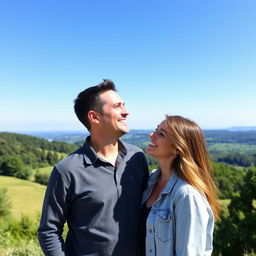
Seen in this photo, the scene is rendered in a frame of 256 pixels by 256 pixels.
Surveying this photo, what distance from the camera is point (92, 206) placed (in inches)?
98.2

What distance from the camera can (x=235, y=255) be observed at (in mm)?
12984

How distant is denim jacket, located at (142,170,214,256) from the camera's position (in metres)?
2.13

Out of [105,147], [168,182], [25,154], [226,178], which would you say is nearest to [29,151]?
[25,154]

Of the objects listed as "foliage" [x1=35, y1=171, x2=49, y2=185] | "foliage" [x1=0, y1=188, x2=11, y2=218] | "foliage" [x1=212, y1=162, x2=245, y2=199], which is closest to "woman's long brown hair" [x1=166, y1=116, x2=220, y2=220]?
"foliage" [x1=0, y1=188, x2=11, y2=218]

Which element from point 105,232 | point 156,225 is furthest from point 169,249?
point 105,232

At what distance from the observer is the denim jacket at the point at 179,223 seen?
2.13m

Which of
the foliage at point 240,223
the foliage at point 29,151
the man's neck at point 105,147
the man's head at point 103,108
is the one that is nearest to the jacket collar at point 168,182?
the man's neck at point 105,147

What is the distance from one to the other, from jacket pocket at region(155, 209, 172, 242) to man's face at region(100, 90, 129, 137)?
3.00 feet

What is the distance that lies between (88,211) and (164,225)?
2.24 ft

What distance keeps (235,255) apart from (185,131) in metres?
12.8

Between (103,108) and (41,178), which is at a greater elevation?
(103,108)

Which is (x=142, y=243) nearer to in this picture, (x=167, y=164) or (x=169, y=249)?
(x=169, y=249)

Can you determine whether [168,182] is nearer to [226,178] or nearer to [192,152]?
[192,152]

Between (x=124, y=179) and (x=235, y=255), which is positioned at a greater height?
(x=124, y=179)
